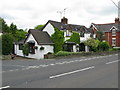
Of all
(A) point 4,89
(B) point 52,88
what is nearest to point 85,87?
(B) point 52,88

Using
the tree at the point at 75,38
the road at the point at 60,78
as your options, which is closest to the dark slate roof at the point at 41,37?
the tree at the point at 75,38

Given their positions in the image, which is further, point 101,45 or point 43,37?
point 101,45

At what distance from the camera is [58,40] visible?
37938 mm

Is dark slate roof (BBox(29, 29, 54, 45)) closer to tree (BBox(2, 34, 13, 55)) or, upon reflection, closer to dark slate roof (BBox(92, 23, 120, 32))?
tree (BBox(2, 34, 13, 55))

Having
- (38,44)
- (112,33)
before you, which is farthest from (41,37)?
(112,33)

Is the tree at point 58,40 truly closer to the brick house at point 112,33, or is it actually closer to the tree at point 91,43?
the tree at point 91,43

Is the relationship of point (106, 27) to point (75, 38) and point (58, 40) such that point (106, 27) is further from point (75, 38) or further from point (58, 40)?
point (58, 40)

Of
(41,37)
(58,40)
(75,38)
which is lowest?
(58,40)

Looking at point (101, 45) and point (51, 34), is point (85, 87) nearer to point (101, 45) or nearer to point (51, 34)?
point (51, 34)

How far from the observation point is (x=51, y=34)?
40.4 metres

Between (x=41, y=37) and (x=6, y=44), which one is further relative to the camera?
(x=41, y=37)

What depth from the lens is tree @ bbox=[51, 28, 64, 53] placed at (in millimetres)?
37750

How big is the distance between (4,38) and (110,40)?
38813mm

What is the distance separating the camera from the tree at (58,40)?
124 ft
